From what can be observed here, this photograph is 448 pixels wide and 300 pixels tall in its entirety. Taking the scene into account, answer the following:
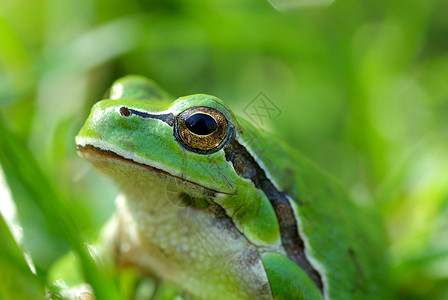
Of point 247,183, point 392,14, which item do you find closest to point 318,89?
point 392,14

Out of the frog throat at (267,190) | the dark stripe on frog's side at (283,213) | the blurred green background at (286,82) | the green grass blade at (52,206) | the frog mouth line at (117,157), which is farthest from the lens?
the blurred green background at (286,82)

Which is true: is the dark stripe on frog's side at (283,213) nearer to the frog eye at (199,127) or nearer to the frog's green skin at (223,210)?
the frog's green skin at (223,210)

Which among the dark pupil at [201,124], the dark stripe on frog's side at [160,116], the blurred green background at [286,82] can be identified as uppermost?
the blurred green background at [286,82]

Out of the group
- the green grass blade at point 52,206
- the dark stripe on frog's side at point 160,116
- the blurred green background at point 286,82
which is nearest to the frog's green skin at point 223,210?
the dark stripe on frog's side at point 160,116

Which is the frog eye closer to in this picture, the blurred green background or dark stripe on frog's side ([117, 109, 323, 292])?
dark stripe on frog's side ([117, 109, 323, 292])

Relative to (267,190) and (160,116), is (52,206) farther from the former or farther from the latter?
(267,190)

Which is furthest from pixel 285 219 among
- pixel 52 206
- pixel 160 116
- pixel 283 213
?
pixel 52 206
